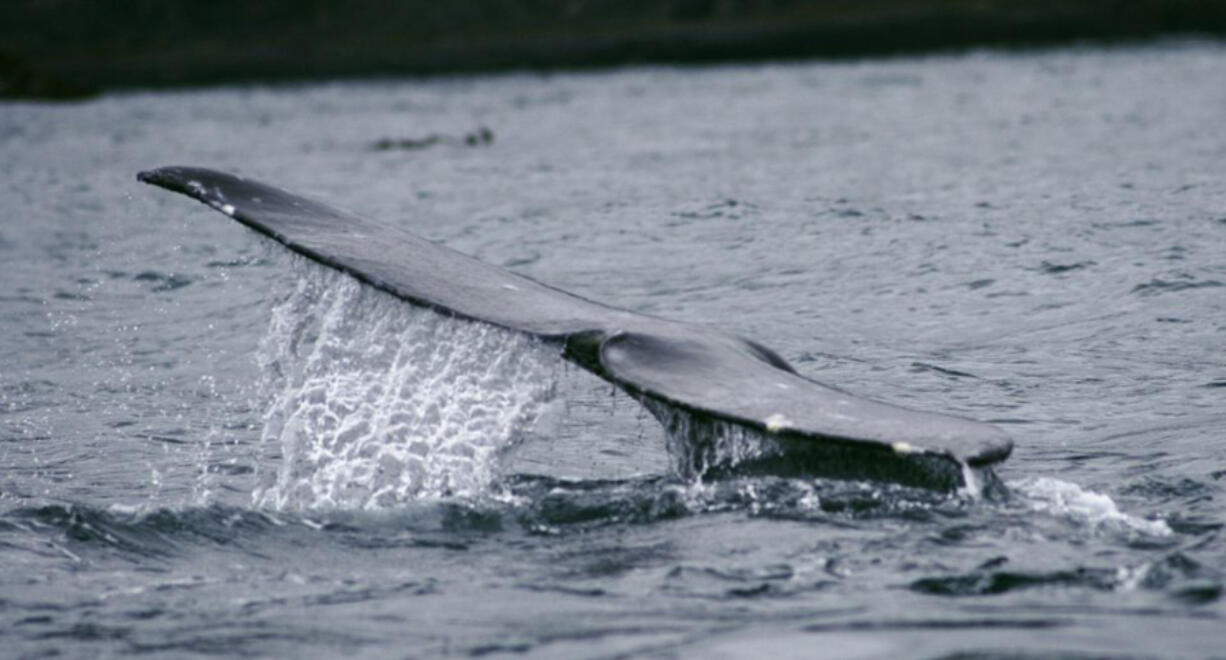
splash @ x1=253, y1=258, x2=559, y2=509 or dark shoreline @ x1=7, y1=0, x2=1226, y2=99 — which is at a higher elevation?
dark shoreline @ x1=7, y1=0, x2=1226, y2=99

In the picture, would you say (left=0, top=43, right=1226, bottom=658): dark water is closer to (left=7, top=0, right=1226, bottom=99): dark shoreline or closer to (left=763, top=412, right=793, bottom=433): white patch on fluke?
(left=763, top=412, right=793, bottom=433): white patch on fluke

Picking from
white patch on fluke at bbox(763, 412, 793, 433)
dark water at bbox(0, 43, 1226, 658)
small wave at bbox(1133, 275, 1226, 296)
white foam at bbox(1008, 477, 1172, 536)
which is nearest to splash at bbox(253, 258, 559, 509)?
dark water at bbox(0, 43, 1226, 658)

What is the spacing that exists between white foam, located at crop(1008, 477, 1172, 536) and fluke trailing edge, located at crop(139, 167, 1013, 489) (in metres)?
0.53

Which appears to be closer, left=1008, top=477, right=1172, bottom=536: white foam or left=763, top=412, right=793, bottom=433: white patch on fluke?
left=763, top=412, right=793, bottom=433: white patch on fluke

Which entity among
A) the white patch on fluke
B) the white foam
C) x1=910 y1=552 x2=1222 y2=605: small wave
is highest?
the white patch on fluke

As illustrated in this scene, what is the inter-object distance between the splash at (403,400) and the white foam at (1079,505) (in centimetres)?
178

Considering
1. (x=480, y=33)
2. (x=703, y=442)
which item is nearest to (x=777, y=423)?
(x=703, y=442)

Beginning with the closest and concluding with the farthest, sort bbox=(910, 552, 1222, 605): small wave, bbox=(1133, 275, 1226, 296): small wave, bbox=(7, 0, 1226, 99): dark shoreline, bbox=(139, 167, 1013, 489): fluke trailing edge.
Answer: bbox=(139, 167, 1013, 489): fluke trailing edge < bbox=(910, 552, 1222, 605): small wave < bbox=(1133, 275, 1226, 296): small wave < bbox=(7, 0, 1226, 99): dark shoreline

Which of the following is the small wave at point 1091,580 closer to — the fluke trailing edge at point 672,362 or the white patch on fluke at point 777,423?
the fluke trailing edge at point 672,362

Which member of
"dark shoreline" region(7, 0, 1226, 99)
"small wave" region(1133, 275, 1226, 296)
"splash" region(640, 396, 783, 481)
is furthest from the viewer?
"dark shoreline" region(7, 0, 1226, 99)

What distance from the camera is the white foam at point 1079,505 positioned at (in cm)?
672

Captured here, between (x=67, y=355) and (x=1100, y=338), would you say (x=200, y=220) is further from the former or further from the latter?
(x=1100, y=338)

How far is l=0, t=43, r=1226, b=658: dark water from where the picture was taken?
5.94 meters

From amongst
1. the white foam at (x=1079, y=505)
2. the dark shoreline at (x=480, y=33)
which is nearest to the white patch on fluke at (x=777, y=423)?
the white foam at (x=1079, y=505)
